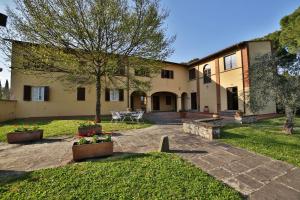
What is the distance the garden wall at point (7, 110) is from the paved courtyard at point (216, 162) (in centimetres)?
775

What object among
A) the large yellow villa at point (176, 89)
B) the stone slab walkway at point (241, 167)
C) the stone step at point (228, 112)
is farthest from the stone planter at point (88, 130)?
the stone step at point (228, 112)

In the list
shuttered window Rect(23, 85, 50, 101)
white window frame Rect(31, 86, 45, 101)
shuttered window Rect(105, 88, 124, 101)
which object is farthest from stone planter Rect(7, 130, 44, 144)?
shuttered window Rect(105, 88, 124, 101)

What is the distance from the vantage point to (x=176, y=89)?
1911cm

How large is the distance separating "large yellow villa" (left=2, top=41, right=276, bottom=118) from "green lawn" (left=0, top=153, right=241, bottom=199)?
886cm

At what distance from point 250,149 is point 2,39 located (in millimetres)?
11977

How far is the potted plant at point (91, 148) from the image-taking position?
3.92m

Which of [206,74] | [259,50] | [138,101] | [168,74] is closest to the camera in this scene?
[259,50]

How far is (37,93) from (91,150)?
39.1 ft

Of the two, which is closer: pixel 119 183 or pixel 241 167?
pixel 119 183

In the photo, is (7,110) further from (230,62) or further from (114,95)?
(230,62)

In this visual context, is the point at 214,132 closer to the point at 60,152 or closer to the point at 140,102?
the point at 60,152

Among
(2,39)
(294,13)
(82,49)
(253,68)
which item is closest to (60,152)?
(82,49)

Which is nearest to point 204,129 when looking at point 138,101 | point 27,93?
point 27,93

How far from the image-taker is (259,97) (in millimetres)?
7199
